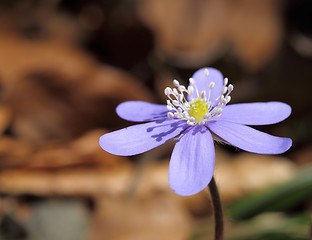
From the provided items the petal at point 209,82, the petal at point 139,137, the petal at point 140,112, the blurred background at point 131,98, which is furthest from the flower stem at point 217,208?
the blurred background at point 131,98

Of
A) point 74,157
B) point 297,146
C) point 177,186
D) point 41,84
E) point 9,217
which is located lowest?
point 177,186

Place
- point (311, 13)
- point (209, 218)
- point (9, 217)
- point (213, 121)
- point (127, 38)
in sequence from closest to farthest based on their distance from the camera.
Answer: point (213, 121) → point (9, 217) → point (209, 218) → point (127, 38) → point (311, 13)

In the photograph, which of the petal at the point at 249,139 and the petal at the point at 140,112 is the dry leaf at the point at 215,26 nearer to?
the petal at the point at 140,112

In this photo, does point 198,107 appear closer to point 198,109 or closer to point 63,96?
point 198,109

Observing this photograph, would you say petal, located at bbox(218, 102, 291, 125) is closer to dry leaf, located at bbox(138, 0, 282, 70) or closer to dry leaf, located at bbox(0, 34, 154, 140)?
dry leaf, located at bbox(0, 34, 154, 140)

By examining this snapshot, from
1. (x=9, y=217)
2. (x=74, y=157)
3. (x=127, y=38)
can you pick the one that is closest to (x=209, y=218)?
(x=74, y=157)

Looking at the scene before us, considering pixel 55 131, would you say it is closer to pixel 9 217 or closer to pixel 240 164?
pixel 9 217

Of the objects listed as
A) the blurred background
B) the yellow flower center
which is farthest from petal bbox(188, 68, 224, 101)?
the blurred background

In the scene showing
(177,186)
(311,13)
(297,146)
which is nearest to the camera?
(177,186)
